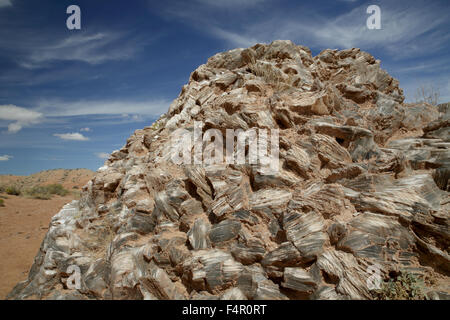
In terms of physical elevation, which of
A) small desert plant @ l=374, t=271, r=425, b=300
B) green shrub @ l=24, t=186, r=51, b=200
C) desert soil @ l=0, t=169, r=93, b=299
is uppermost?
green shrub @ l=24, t=186, r=51, b=200

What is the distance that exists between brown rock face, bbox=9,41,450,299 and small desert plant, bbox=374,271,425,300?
6.7 inches

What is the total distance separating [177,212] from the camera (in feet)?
26.1

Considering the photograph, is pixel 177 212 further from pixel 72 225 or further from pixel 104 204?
pixel 72 225

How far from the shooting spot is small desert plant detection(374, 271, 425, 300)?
4.80 meters

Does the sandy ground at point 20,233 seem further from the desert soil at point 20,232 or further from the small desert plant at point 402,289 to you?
the small desert plant at point 402,289

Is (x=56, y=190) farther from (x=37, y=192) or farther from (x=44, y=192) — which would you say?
(x=37, y=192)

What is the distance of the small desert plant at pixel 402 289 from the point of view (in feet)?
15.7

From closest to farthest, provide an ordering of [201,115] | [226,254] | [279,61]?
[226,254]
[201,115]
[279,61]

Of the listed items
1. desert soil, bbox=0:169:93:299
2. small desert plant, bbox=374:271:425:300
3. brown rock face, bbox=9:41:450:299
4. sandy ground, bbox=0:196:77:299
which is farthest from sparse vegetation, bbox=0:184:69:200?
small desert plant, bbox=374:271:425:300

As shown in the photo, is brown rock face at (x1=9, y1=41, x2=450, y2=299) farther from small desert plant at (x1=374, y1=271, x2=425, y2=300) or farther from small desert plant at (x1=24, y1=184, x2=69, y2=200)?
small desert plant at (x1=24, y1=184, x2=69, y2=200)

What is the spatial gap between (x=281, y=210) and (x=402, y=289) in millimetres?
3121

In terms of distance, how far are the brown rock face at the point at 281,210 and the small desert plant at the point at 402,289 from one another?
170 millimetres
